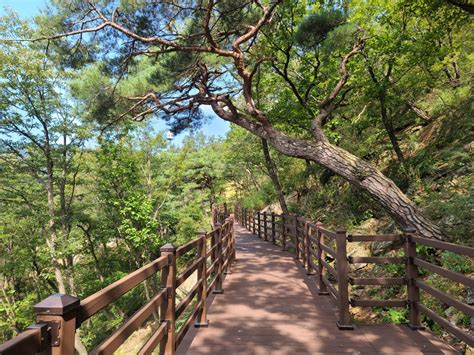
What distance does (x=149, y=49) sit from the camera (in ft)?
23.6

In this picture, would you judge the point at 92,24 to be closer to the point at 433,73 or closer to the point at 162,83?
the point at 162,83

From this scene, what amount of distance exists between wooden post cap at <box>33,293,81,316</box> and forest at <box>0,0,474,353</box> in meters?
4.03

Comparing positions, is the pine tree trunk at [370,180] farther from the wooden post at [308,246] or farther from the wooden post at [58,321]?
the wooden post at [58,321]

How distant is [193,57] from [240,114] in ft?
5.81

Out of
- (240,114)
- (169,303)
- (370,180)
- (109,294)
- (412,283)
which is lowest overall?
(412,283)

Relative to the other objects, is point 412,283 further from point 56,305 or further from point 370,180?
point 56,305

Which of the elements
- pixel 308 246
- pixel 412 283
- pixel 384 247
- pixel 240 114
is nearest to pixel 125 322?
pixel 412 283

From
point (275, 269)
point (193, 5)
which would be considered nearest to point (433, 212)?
point (275, 269)

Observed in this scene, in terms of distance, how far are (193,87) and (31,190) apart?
35.4 ft

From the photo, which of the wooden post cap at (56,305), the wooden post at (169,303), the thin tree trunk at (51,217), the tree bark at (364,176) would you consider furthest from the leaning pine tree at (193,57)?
the thin tree trunk at (51,217)

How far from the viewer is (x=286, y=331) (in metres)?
3.63

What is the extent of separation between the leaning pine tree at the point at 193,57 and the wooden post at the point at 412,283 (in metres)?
1.84

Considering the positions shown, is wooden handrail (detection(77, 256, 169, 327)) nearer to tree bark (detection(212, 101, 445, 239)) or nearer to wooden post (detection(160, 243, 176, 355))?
wooden post (detection(160, 243, 176, 355))

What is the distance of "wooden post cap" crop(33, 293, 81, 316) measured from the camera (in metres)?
1.23
